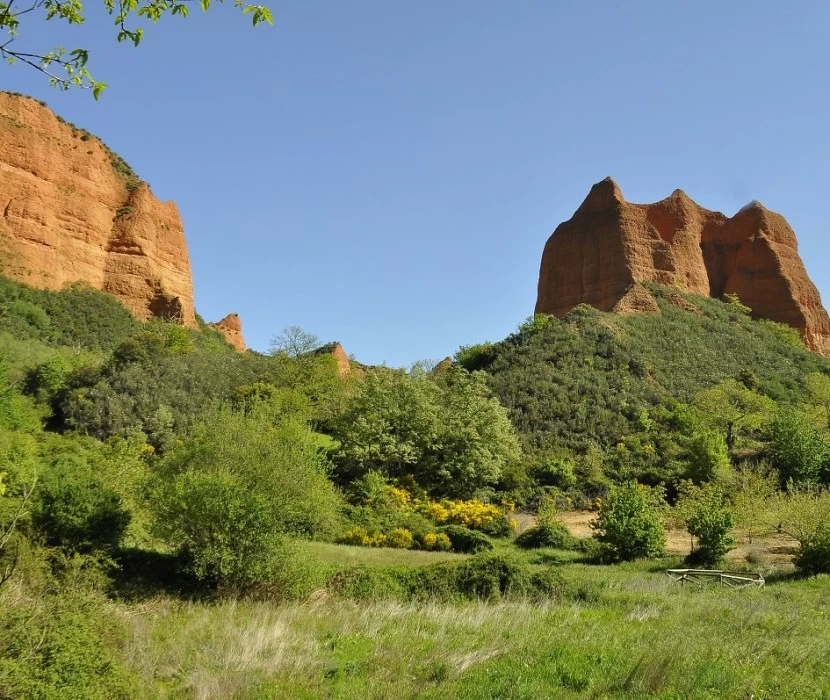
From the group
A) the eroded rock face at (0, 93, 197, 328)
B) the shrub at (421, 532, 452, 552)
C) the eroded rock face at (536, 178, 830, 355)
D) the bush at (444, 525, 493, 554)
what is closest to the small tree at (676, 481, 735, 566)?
the bush at (444, 525, 493, 554)

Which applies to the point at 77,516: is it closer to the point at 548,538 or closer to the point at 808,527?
the point at 548,538

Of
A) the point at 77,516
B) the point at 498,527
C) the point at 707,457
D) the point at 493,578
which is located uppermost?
the point at 707,457

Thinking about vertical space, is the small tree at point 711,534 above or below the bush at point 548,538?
above

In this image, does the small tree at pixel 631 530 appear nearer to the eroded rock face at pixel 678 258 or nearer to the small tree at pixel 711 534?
the small tree at pixel 711 534

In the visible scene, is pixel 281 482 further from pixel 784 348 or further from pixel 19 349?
pixel 784 348

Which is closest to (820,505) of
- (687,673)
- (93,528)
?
(687,673)

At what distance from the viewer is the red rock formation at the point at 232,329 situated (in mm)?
67062

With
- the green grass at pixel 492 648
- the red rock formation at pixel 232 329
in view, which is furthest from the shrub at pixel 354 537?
the red rock formation at pixel 232 329

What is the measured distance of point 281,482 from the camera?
1745cm

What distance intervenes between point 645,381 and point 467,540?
84.9 ft

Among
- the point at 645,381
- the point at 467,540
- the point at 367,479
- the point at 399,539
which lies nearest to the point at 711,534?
the point at 467,540

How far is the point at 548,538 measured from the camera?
23.1 meters

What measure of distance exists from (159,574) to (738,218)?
258 ft

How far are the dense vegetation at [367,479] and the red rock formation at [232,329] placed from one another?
8253 mm
